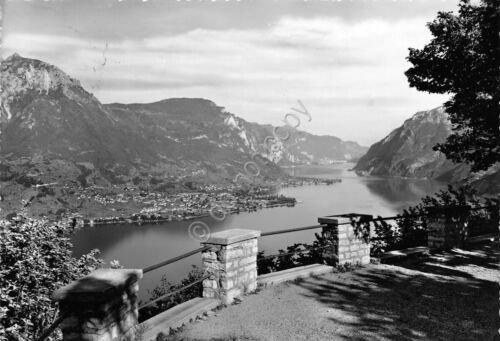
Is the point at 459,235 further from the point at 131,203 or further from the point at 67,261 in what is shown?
the point at 131,203

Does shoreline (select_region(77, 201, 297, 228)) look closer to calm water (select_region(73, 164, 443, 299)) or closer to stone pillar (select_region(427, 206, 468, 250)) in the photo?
calm water (select_region(73, 164, 443, 299))

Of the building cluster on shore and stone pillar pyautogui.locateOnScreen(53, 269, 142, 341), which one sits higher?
stone pillar pyautogui.locateOnScreen(53, 269, 142, 341)

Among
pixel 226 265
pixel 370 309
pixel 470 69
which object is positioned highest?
pixel 470 69

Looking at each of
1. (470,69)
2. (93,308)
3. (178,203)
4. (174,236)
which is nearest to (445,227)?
→ (470,69)

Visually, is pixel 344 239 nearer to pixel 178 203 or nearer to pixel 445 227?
pixel 445 227

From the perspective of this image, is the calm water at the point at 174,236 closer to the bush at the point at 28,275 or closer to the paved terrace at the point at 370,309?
the bush at the point at 28,275

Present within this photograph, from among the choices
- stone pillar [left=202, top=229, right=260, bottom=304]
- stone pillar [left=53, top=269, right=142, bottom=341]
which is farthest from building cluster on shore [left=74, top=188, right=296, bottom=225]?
stone pillar [left=53, top=269, right=142, bottom=341]
